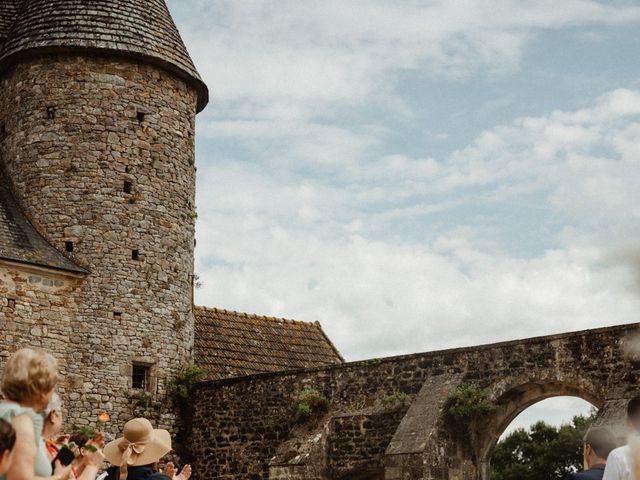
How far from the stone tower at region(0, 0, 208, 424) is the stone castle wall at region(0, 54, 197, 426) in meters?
0.02

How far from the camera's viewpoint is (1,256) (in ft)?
55.8

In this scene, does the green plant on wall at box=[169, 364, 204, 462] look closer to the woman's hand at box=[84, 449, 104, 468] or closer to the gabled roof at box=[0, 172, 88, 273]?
the gabled roof at box=[0, 172, 88, 273]

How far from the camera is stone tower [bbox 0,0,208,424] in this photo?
708 inches

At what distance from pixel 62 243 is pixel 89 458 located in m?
13.9

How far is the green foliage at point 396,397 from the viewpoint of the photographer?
15.4m

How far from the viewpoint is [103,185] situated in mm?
18797

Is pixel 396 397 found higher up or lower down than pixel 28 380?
higher up

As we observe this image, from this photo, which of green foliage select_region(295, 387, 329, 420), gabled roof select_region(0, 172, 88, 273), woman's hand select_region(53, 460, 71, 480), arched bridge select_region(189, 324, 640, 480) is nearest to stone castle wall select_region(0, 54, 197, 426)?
gabled roof select_region(0, 172, 88, 273)

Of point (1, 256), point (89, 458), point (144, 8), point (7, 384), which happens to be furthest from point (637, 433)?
point (144, 8)

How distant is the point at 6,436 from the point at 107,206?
15.1 meters

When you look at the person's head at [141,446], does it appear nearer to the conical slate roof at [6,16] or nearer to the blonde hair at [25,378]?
the blonde hair at [25,378]

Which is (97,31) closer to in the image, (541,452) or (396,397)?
(396,397)

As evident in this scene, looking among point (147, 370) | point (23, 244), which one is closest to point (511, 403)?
point (147, 370)

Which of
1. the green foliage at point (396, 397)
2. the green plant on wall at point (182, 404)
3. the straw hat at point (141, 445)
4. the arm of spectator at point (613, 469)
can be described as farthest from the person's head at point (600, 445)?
the green plant on wall at point (182, 404)
